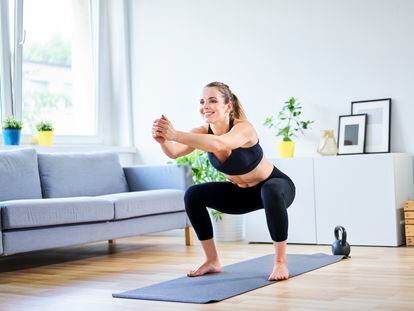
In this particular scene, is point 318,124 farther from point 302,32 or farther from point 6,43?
point 6,43

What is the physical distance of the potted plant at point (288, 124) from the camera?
4848 millimetres

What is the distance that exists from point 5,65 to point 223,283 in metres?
2.91

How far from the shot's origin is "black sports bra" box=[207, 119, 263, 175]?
3.14 metres

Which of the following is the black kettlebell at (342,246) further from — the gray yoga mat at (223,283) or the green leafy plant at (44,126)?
the green leafy plant at (44,126)

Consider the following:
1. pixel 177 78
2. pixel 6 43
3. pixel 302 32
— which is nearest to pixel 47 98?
pixel 6 43

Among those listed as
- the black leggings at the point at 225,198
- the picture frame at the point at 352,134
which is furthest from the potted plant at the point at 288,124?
the black leggings at the point at 225,198

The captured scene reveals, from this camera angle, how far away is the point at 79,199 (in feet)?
13.1

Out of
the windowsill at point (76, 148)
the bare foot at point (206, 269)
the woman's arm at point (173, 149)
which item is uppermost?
the windowsill at point (76, 148)

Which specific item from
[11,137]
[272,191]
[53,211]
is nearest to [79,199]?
[53,211]

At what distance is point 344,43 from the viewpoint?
482cm

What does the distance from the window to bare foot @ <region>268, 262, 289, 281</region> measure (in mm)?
2862

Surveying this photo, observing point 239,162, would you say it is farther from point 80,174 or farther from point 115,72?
point 115,72

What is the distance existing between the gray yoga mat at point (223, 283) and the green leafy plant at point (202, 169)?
144cm

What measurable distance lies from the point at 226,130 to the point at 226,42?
2.30 meters
